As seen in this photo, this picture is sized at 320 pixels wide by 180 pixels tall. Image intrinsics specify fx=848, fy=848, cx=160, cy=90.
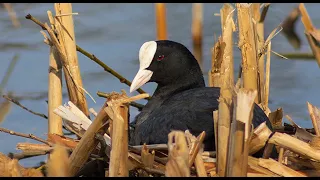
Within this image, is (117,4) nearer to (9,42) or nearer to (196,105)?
(9,42)

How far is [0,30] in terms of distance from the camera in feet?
23.9

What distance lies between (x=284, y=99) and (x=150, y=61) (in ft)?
5.91

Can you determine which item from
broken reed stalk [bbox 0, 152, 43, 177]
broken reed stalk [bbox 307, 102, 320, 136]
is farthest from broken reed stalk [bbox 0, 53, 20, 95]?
broken reed stalk [bbox 307, 102, 320, 136]

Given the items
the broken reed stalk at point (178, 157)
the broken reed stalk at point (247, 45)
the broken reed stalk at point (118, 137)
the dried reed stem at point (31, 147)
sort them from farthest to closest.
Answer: the broken reed stalk at point (247, 45)
the dried reed stem at point (31, 147)
the broken reed stalk at point (118, 137)
the broken reed stalk at point (178, 157)

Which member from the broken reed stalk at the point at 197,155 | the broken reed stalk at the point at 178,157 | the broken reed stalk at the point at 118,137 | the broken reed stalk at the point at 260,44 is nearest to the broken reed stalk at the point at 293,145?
the broken reed stalk at the point at 197,155

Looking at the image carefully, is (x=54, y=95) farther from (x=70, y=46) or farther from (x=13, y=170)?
(x=13, y=170)

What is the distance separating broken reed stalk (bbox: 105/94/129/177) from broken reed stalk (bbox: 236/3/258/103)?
1270 millimetres

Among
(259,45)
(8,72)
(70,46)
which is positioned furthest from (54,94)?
(8,72)

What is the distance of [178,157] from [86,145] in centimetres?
61

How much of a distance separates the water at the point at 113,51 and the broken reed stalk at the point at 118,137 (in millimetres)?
1824

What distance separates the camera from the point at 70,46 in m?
4.25

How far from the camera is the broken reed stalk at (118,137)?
304 centimetres

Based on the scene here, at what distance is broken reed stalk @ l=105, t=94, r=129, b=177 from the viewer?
304cm

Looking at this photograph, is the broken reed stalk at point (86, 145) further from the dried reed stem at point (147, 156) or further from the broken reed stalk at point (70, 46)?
the broken reed stalk at point (70, 46)
